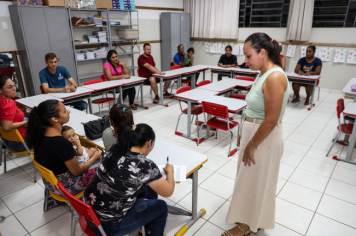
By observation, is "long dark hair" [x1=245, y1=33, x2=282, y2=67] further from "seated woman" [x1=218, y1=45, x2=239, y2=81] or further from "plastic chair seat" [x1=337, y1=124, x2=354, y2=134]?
"seated woman" [x1=218, y1=45, x2=239, y2=81]

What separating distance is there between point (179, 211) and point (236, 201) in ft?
1.90

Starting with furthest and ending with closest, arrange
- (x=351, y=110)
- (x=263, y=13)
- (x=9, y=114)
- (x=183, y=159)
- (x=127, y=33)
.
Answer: (x=263, y=13) < (x=127, y=33) < (x=351, y=110) < (x=9, y=114) < (x=183, y=159)

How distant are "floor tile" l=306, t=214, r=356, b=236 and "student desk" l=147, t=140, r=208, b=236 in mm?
1018

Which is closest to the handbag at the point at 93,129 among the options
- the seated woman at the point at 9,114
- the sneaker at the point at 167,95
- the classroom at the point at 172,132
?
the classroom at the point at 172,132

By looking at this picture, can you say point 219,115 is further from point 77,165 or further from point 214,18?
point 214,18

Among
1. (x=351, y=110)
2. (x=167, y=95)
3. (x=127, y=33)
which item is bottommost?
(x=167, y=95)

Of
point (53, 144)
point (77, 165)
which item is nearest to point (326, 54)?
point (77, 165)

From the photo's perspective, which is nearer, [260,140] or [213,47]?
[260,140]

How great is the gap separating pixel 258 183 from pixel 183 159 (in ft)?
1.98

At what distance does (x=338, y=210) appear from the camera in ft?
7.53

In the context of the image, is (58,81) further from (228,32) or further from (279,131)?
(228,32)

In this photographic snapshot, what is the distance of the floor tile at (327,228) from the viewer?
203cm

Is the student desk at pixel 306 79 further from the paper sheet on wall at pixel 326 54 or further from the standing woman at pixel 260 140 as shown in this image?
the standing woman at pixel 260 140

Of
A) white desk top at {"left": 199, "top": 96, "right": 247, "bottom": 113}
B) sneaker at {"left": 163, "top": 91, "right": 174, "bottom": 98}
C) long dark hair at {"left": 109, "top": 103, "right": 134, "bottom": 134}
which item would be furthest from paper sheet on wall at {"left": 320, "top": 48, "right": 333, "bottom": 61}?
long dark hair at {"left": 109, "top": 103, "right": 134, "bottom": 134}
